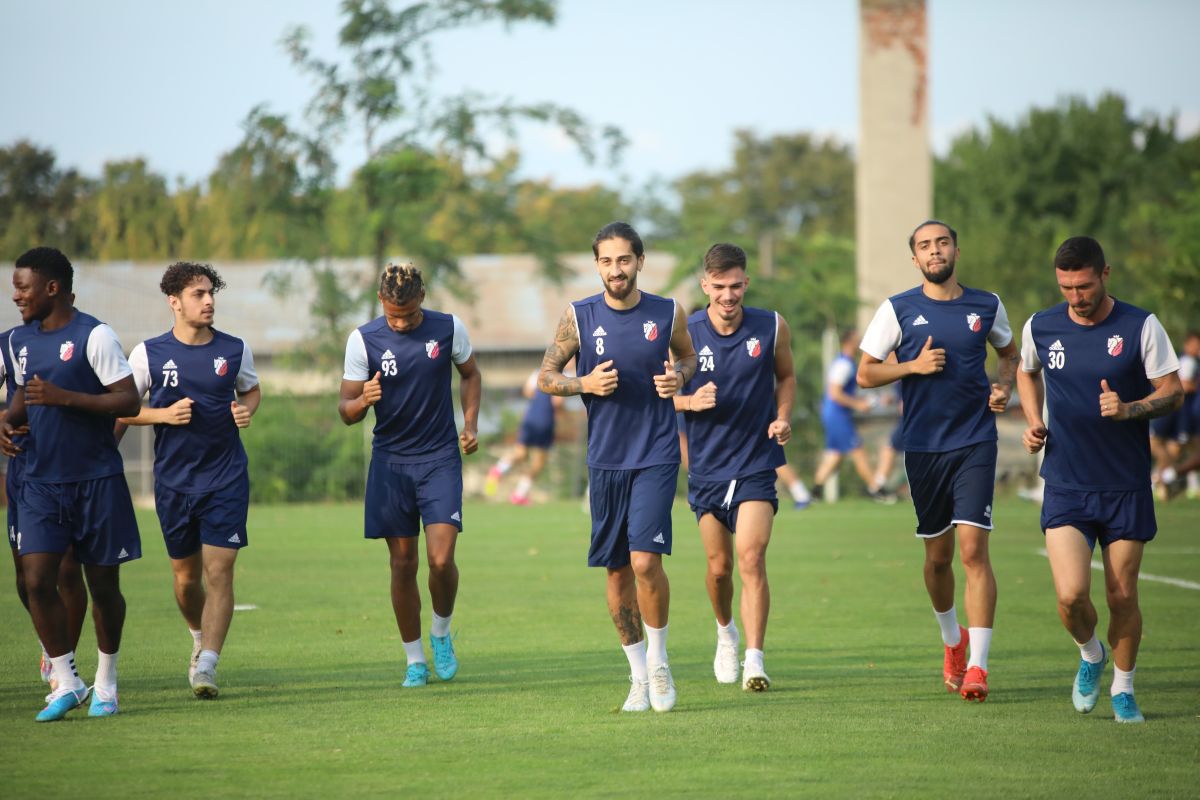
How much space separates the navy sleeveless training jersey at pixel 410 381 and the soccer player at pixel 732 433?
1479mm

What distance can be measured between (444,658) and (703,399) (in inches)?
88.3

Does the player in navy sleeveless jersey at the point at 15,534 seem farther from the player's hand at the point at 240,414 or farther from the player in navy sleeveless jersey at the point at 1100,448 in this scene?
the player in navy sleeveless jersey at the point at 1100,448

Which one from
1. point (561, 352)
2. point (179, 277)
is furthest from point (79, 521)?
point (561, 352)

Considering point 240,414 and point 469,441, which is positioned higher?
point 240,414

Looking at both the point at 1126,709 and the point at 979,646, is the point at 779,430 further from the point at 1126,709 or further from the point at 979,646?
the point at 1126,709

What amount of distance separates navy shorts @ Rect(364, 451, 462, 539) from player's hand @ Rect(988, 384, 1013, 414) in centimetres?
312

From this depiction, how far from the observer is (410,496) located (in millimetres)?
8875

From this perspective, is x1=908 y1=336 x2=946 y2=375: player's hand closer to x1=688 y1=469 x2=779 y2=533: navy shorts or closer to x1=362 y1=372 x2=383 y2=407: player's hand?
x1=688 y1=469 x2=779 y2=533: navy shorts

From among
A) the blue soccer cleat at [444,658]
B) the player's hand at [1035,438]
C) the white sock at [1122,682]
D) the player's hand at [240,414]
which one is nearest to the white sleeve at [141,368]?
the player's hand at [240,414]

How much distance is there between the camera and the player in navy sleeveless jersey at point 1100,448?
7.50 meters

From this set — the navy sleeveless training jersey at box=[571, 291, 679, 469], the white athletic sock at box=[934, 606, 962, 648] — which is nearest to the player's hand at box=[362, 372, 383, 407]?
the navy sleeveless training jersey at box=[571, 291, 679, 469]

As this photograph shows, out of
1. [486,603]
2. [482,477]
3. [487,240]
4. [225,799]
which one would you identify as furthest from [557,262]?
[225,799]

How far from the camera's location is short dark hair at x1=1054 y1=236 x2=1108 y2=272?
7.51 meters

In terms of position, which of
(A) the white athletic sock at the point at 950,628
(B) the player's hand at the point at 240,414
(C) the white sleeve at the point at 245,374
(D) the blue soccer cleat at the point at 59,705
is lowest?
(D) the blue soccer cleat at the point at 59,705
